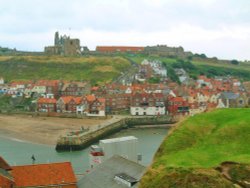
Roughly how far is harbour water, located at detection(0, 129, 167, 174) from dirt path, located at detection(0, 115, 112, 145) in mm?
2367

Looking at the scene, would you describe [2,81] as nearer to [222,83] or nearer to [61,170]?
[222,83]

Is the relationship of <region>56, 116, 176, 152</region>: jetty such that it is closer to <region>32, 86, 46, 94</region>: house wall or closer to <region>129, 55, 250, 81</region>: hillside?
<region>32, 86, 46, 94</region>: house wall

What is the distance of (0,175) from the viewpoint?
21.0m

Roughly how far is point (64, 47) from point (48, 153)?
291ft

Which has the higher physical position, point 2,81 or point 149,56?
point 149,56

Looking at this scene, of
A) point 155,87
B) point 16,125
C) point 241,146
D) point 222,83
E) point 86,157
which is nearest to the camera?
point 241,146

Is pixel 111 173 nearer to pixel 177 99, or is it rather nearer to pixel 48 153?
pixel 48 153

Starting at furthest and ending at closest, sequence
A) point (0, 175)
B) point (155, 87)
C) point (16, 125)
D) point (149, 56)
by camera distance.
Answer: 1. point (149, 56)
2. point (155, 87)
3. point (16, 125)
4. point (0, 175)

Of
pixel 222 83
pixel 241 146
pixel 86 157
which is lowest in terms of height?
pixel 86 157

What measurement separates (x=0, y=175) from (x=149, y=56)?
125 m

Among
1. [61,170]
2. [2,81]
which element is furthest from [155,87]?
[61,170]

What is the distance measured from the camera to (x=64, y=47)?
128 m

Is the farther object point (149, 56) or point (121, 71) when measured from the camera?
point (149, 56)

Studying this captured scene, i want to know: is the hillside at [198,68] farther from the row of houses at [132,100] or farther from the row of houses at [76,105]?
the row of houses at [76,105]
